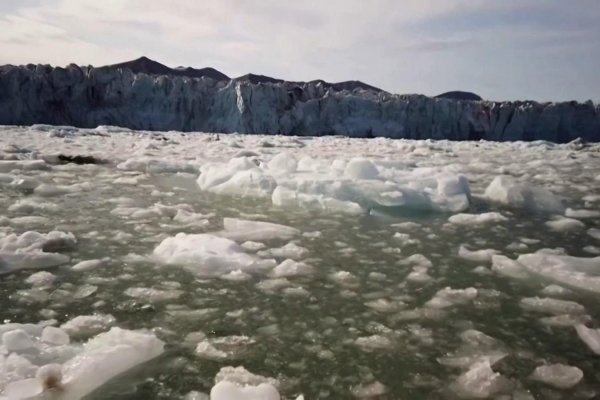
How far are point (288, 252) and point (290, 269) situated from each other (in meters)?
0.28

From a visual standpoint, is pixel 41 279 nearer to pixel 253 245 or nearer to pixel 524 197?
pixel 253 245

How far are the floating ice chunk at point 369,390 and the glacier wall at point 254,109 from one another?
19246 mm

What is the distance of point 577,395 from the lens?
3.47 feet

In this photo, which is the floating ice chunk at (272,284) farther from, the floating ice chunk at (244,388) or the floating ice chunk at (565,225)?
the floating ice chunk at (565,225)

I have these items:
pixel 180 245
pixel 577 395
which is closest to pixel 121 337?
pixel 180 245

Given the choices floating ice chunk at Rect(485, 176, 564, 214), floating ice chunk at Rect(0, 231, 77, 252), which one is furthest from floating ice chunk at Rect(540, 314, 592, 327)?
floating ice chunk at Rect(485, 176, 564, 214)

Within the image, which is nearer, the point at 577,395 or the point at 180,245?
the point at 577,395

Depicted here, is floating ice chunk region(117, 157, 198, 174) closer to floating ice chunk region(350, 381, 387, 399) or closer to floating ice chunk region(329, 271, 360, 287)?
floating ice chunk region(329, 271, 360, 287)

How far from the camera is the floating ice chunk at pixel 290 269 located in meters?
1.85

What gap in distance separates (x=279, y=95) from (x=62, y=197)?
1764 cm

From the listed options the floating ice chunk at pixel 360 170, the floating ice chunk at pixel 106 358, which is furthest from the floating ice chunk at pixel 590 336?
the floating ice chunk at pixel 360 170

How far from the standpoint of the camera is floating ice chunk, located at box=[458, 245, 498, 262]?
2123 millimetres

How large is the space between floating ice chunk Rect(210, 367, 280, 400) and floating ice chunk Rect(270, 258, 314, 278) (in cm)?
75

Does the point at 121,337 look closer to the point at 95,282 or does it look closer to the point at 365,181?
the point at 95,282
